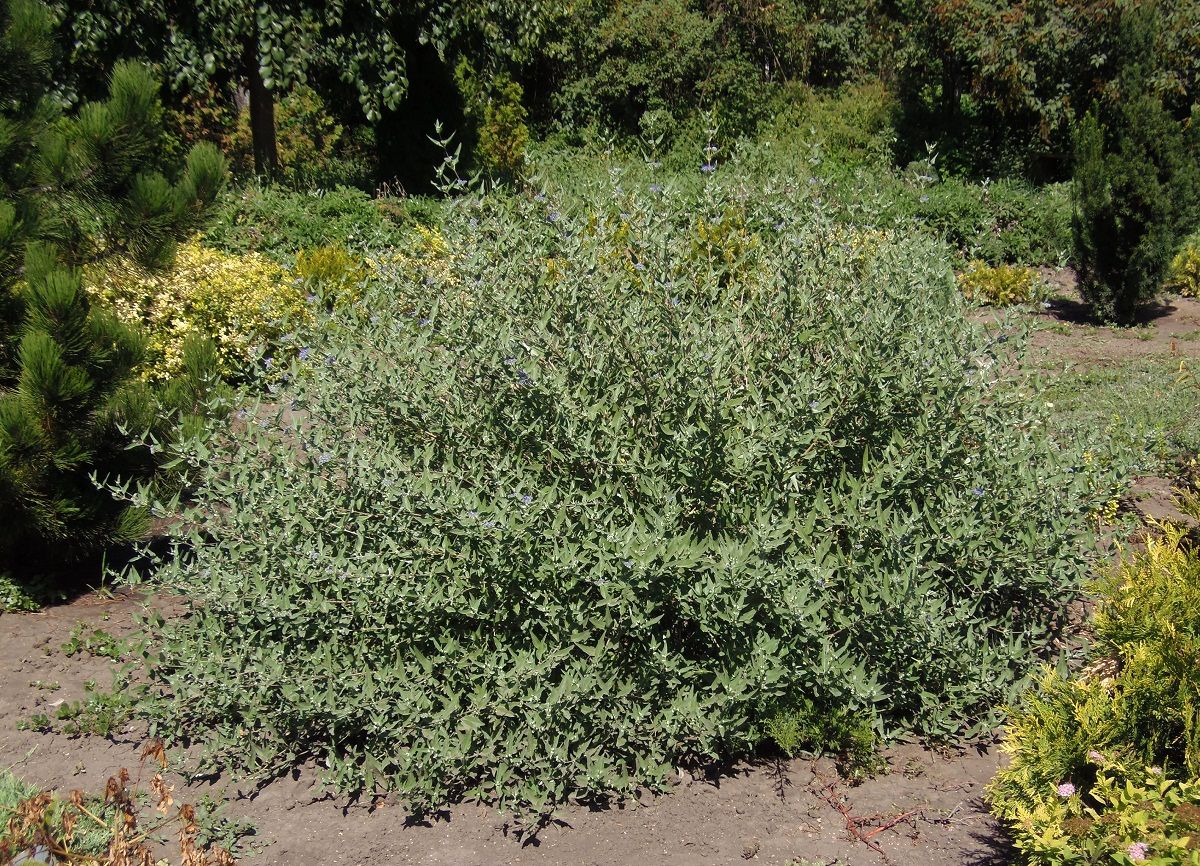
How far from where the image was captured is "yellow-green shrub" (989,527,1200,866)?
2393 mm

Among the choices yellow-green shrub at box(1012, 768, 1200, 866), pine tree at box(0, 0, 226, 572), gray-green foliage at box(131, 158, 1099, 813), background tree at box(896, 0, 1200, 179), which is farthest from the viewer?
background tree at box(896, 0, 1200, 179)

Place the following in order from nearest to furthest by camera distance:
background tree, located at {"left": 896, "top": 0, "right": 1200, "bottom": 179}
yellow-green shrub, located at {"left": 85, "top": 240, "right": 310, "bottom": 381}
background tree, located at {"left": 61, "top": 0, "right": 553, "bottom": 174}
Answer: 1. yellow-green shrub, located at {"left": 85, "top": 240, "right": 310, "bottom": 381}
2. background tree, located at {"left": 61, "top": 0, "right": 553, "bottom": 174}
3. background tree, located at {"left": 896, "top": 0, "right": 1200, "bottom": 179}

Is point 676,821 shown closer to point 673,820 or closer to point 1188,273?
point 673,820

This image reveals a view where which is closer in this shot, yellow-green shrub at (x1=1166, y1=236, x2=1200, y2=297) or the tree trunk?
yellow-green shrub at (x1=1166, y1=236, x2=1200, y2=297)

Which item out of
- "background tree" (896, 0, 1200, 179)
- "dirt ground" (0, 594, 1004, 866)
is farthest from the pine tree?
"background tree" (896, 0, 1200, 179)

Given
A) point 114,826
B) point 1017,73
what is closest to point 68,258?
point 114,826

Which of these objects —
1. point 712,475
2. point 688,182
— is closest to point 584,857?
point 712,475

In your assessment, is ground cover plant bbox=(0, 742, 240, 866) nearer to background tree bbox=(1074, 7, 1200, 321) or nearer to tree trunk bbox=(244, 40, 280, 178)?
background tree bbox=(1074, 7, 1200, 321)

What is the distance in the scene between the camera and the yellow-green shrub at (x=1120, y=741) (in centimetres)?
239

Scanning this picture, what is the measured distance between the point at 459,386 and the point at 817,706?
1.59 meters

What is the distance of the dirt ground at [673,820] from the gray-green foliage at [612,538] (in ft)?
0.35

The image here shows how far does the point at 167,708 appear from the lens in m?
3.47

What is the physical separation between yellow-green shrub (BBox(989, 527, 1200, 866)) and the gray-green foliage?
0.43 m

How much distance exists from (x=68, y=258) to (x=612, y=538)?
2845mm
